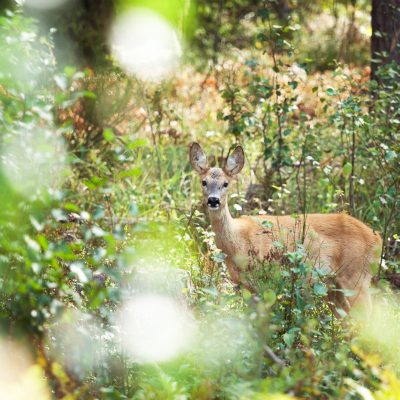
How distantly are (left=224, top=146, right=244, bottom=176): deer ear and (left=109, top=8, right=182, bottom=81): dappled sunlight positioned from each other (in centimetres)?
350

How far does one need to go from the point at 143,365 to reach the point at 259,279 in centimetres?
125

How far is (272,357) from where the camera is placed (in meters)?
3.79

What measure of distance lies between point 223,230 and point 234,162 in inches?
25.9

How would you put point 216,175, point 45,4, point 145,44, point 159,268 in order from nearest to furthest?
point 159,268 → point 216,175 → point 45,4 → point 145,44

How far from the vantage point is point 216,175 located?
252 inches

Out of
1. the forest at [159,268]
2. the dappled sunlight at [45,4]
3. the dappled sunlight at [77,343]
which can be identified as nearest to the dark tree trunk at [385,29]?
the forest at [159,268]

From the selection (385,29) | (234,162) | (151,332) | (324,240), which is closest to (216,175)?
(234,162)

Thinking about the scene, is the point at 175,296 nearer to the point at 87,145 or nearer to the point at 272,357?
the point at 272,357

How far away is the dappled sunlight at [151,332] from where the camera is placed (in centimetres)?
431

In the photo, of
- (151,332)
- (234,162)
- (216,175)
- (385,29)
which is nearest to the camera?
(151,332)

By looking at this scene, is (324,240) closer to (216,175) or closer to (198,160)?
(216,175)

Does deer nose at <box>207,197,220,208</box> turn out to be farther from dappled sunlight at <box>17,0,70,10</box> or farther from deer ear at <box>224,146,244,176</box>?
dappled sunlight at <box>17,0,70,10</box>

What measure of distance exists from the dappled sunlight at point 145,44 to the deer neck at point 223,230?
13.0 ft

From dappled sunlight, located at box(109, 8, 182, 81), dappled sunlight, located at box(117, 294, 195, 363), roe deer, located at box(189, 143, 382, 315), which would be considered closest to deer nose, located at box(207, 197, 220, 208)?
roe deer, located at box(189, 143, 382, 315)
